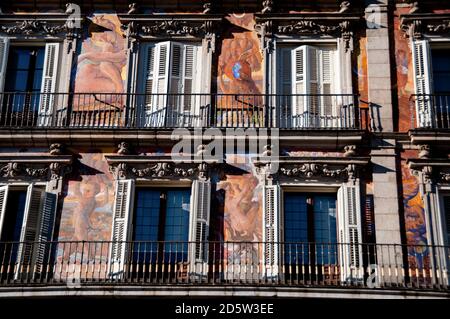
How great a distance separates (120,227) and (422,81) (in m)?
7.61

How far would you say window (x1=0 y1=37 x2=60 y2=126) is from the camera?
20.0 m

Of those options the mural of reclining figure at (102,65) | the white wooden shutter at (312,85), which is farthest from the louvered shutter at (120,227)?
the white wooden shutter at (312,85)

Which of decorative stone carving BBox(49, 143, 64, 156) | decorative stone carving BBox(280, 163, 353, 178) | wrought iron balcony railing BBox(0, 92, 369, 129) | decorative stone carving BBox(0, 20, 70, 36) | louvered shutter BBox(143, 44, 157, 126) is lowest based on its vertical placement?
decorative stone carving BBox(280, 163, 353, 178)

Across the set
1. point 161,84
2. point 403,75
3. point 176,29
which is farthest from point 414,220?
point 176,29

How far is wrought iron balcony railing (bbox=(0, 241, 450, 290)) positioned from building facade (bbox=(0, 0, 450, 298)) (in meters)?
0.04

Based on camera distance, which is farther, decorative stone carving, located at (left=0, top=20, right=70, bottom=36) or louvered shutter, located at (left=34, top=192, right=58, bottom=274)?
decorative stone carving, located at (left=0, top=20, right=70, bottom=36)

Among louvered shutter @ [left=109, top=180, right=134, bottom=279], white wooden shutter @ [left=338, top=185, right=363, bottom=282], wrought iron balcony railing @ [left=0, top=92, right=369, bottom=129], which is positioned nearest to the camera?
white wooden shutter @ [left=338, top=185, right=363, bottom=282]

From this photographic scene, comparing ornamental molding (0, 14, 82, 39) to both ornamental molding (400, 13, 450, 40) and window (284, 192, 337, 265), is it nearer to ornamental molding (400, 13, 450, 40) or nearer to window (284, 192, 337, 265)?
window (284, 192, 337, 265)

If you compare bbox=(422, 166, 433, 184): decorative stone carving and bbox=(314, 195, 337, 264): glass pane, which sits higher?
bbox=(422, 166, 433, 184): decorative stone carving

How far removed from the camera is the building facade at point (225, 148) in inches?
712

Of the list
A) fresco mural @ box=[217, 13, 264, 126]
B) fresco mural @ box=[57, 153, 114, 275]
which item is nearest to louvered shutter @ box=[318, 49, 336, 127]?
fresco mural @ box=[217, 13, 264, 126]

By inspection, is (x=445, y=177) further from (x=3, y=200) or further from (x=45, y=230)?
(x=3, y=200)

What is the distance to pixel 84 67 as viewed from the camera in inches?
810

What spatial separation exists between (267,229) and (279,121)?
2612mm
